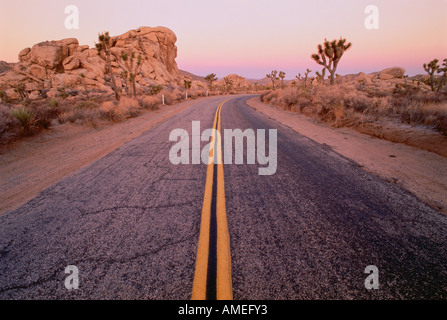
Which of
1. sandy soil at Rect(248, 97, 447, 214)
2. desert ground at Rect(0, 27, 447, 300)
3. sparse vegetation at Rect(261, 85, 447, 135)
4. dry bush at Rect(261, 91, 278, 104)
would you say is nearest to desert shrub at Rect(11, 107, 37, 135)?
desert ground at Rect(0, 27, 447, 300)

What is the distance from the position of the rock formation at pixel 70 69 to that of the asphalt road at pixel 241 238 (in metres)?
42.1

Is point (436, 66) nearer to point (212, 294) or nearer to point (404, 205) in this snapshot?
point (404, 205)

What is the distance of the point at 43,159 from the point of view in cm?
582

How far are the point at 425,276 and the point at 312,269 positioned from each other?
0.97m

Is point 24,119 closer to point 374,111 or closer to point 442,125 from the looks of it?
point 442,125

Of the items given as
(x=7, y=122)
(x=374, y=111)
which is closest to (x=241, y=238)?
(x=7, y=122)

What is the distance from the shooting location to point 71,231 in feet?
8.41

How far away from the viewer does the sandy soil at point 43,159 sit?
3.90 meters

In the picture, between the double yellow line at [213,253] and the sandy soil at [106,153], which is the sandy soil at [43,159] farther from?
the double yellow line at [213,253]

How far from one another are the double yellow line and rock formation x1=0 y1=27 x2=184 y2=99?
1681 inches

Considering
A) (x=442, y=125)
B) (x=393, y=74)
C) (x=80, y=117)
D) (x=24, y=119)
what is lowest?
(x=442, y=125)

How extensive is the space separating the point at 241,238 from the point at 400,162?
475 cm

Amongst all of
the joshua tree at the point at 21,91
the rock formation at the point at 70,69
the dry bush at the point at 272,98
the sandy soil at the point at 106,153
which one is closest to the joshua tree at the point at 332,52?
the dry bush at the point at 272,98
